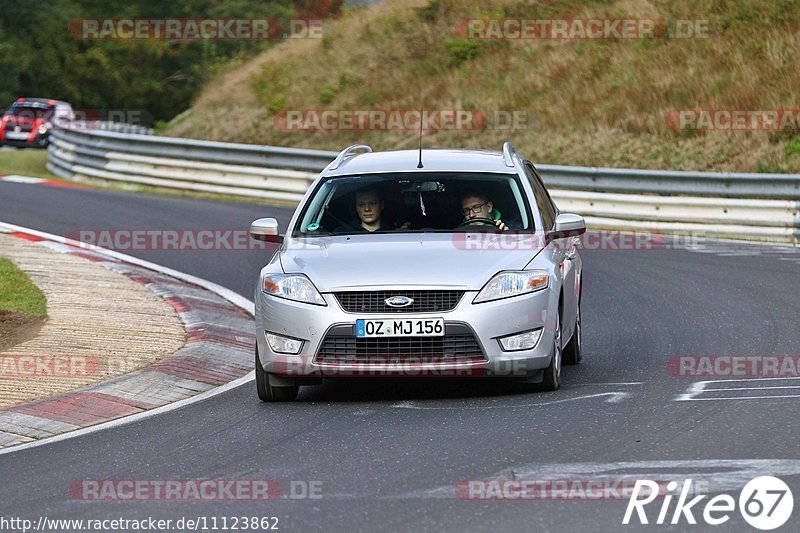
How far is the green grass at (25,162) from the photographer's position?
104 ft

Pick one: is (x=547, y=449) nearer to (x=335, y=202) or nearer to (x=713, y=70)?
(x=335, y=202)

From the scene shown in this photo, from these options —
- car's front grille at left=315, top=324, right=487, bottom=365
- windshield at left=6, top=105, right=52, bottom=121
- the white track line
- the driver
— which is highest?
windshield at left=6, top=105, right=52, bottom=121

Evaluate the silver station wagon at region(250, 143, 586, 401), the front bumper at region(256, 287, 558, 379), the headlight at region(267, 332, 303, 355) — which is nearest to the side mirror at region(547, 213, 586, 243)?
the silver station wagon at region(250, 143, 586, 401)

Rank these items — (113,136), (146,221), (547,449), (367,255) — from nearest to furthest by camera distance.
Result: (547,449), (367,255), (146,221), (113,136)

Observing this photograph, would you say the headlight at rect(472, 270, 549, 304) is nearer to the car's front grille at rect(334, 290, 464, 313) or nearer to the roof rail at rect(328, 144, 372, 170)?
the car's front grille at rect(334, 290, 464, 313)

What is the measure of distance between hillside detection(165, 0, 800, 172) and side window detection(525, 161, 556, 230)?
570 inches

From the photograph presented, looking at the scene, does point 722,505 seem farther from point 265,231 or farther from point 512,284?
point 265,231

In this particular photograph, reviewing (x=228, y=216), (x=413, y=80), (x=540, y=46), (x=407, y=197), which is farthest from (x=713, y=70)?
(x=407, y=197)

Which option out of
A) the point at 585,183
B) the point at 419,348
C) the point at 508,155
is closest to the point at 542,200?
the point at 508,155

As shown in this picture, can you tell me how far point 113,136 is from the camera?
2888 centimetres

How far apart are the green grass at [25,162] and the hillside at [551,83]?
349 cm

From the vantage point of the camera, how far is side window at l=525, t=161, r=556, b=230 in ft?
34.7

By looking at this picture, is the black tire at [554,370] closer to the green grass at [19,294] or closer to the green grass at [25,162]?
the green grass at [19,294]

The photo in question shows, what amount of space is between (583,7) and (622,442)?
27.9 m
